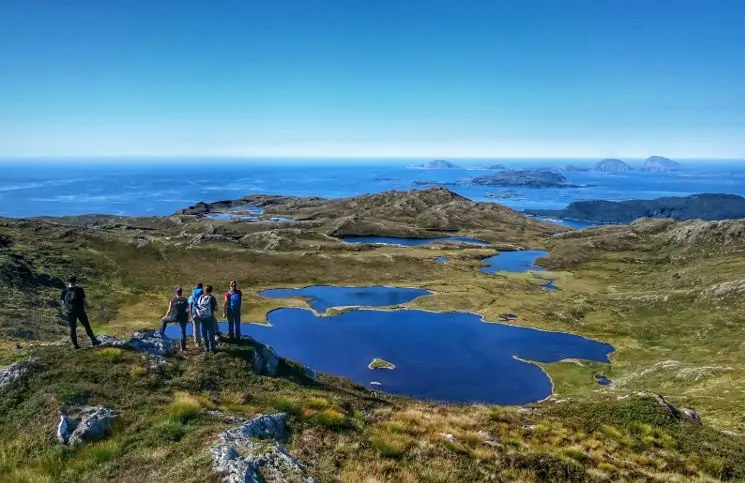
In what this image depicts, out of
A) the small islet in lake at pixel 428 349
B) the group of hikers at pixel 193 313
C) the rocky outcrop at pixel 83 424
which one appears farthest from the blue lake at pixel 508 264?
the rocky outcrop at pixel 83 424

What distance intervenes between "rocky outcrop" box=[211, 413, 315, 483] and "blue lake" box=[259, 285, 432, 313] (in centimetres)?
9960

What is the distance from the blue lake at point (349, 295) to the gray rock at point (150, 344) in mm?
85662

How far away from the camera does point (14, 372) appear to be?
72.1 feet

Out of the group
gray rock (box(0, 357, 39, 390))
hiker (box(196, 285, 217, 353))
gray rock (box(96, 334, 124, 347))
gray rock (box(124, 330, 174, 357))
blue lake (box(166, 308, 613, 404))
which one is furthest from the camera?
blue lake (box(166, 308, 613, 404))

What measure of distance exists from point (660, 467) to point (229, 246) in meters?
156

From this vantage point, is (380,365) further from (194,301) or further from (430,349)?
(194,301)

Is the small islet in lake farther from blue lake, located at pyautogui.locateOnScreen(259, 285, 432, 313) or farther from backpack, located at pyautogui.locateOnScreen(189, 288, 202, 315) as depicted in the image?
backpack, located at pyautogui.locateOnScreen(189, 288, 202, 315)

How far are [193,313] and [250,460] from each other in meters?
18.3

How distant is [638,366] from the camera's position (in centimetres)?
8300

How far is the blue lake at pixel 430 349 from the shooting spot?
77.4m

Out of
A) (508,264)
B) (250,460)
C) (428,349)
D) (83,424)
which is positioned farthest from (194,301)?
(508,264)

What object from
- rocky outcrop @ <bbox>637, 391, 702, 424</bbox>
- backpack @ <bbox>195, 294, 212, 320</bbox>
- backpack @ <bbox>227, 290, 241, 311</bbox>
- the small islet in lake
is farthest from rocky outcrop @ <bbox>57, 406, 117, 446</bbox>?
the small islet in lake

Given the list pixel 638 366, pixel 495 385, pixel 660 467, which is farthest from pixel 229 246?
pixel 660 467

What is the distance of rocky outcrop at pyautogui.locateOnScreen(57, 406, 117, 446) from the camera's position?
17781 millimetres
